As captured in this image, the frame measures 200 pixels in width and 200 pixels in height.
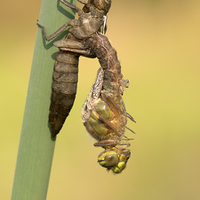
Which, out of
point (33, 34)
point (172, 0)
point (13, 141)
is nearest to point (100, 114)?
point (13, 141)

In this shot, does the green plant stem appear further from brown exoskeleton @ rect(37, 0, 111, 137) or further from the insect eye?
the insect eye

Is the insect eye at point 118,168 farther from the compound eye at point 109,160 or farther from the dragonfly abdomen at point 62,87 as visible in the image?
the dragonfly abdomen at point 62,87

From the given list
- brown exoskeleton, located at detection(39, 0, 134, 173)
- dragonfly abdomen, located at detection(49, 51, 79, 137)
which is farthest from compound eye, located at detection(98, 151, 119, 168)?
dragonfly abdomen, located at detection(49, 51, 79, 137)

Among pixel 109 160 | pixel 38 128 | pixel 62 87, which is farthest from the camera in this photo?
pixel 109 160

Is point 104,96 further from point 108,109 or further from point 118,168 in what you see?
point 118,168

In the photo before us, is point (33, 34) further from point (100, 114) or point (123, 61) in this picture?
point (100, 114)

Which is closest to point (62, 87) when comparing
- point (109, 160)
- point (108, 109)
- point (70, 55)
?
point (70, 55)
